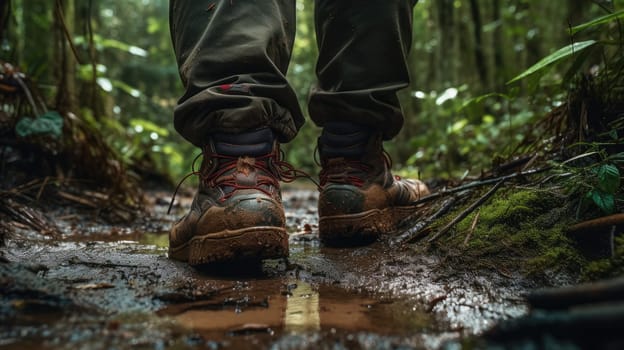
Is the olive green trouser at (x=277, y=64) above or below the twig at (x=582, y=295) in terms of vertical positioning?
above

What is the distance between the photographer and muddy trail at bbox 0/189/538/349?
0.88 meters

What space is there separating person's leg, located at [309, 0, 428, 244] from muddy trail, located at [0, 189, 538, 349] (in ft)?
0.78

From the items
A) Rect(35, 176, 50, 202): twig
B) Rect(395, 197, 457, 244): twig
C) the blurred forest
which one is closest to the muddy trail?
Rect(395, 197, 457, 244): twig

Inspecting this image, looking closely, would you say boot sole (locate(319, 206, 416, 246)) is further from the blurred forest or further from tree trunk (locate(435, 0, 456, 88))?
tree trunk (locate(435, 0, 456, 88))

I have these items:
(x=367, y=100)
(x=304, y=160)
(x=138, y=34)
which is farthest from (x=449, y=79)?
(x=138, y=34)

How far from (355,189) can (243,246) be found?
2.16ft

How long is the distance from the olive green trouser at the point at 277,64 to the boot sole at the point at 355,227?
41cm

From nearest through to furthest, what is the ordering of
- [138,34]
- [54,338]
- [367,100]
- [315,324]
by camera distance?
[54,338] < [315,324] < [367,100] < [138,34]

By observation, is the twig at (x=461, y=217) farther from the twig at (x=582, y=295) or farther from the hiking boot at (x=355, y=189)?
the twig at (x=582, y=295)

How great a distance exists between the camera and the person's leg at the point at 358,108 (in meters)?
1.95

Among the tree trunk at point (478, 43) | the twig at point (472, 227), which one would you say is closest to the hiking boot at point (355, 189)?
the twig at point (472, 227)

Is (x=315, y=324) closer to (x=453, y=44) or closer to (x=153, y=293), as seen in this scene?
(x=153, y=293)

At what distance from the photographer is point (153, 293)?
3.78 ft

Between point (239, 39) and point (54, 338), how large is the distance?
1133 mm
